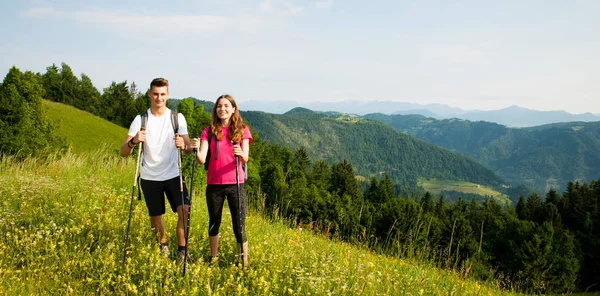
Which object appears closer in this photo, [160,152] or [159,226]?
[160,152]

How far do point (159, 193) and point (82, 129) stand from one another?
5416cm

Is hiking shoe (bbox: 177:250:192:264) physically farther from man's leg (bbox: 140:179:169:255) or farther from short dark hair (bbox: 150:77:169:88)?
short dark hair (bbox: 150:77:169:88)

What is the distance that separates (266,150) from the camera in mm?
68375

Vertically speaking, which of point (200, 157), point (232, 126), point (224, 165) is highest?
point (232, 126)

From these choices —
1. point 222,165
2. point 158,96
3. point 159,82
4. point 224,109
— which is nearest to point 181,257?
point 222,165

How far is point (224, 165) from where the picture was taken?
4.73 m

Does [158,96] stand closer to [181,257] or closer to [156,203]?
[156,203]

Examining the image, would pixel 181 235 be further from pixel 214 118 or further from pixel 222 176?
pixel 214 118

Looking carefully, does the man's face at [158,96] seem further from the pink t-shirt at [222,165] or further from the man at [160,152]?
the pink t-shirt at [222,165]

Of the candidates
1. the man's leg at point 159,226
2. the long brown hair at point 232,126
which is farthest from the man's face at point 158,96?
the man's leg at point 159,226

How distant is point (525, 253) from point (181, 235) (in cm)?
5692

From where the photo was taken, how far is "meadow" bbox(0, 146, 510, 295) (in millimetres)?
4043

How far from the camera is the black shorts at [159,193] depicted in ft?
16.1

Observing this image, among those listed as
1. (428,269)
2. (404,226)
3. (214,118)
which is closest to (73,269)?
(214,118)
